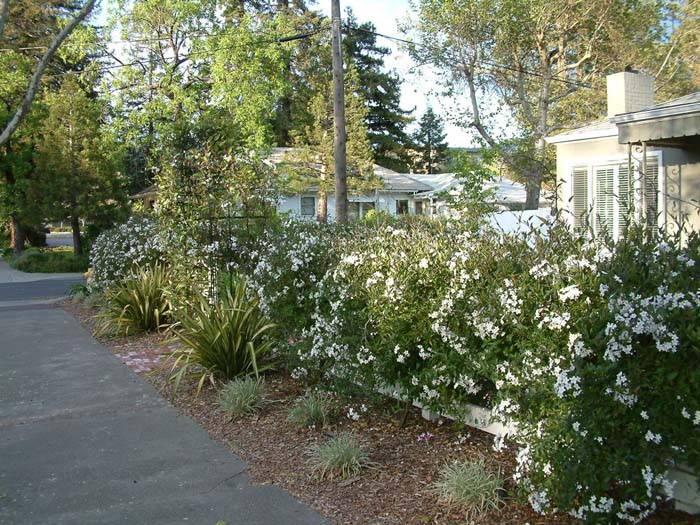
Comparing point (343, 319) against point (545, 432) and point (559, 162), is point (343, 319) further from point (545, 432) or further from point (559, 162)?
point (559, 162)

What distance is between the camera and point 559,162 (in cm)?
1383

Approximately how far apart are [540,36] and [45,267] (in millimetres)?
21710

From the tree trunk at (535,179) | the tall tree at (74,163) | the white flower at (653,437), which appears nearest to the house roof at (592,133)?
the white flower at (653,437)

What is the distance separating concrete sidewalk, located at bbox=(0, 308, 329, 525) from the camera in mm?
4098

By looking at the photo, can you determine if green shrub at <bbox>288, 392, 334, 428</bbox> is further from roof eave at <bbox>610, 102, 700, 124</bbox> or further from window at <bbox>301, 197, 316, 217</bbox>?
window at <bbox>301, 197, 316, 217</bbox>

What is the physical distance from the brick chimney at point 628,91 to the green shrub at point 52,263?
2084cm

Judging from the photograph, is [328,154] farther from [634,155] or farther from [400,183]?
[634,155]

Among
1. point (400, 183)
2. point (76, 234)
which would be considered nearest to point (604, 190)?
point (76, 234)

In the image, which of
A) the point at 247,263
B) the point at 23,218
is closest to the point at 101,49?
the point at 23,218

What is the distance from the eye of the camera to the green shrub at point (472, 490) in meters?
3.84

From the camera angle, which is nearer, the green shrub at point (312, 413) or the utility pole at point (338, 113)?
the green shrub at point (312, 413)

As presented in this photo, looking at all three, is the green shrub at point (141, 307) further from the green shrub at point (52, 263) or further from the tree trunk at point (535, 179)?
the tree trunk at point (535, 179)

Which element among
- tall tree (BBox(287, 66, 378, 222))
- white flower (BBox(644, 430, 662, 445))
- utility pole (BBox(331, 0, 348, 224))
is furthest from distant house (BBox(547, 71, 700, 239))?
tall tree (BBox(287, 66, 378, 222))

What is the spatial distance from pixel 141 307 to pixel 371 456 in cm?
631
